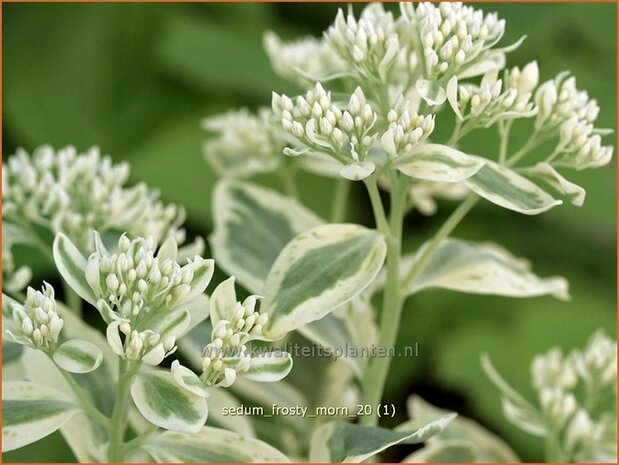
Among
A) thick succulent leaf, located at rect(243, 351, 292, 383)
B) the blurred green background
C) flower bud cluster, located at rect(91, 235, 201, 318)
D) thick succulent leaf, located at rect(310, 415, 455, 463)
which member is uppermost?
the blurred green background

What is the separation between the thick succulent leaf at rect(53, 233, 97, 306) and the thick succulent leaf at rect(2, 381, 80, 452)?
0.32ft

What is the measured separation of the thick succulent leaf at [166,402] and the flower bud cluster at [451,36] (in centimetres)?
27

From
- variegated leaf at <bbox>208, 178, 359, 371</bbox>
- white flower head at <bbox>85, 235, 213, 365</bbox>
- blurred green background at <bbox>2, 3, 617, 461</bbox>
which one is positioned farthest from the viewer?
blurred green background at <bbox>2, 3, 617, 461</bbox>

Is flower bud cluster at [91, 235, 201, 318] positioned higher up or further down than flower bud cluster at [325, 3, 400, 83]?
further down

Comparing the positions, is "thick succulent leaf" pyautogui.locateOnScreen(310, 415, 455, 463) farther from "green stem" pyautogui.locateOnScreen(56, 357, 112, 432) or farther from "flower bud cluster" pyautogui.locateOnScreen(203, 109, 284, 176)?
"flower bud cluster" pyautogui.locateOnScreen(203, 109, 284, 176)

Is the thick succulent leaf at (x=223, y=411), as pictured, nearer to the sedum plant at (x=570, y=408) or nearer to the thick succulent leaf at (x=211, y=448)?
the thick succulent leaf at (x=211, y=448)

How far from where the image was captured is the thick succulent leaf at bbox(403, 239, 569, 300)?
78 cm

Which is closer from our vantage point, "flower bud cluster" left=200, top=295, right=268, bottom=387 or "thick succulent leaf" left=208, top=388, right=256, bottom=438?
"flower bud cluster" left=200, top=295, right=268, bottom=387

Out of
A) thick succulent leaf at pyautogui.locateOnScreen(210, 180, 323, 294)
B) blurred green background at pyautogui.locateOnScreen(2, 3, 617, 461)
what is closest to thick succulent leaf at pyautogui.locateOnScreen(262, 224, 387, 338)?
thick succulent leaf at pyautogui.locateOnScreen(210, 180, 323, 294)

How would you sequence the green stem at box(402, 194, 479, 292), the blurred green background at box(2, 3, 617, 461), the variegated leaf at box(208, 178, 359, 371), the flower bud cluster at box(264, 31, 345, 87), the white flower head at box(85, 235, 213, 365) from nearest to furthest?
1. the white flower head at box(85, 235, 213, 365)
2. the green stem at box(402, 194, 479, 292)
3. the variegated leaf at box(208, 178, 359, 371)
4. the flower bud cluster at box(264, 31, 345, 87)
5. the blurred green background at box(2, 3, 617, 461)

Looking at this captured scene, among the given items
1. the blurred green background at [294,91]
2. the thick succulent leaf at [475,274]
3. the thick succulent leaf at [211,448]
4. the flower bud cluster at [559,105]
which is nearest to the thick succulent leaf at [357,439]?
the thick succulent leaf at [211,448]

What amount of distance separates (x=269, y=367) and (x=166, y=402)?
2.8 inches

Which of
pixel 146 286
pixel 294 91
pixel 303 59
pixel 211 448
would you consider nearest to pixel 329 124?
pixel 146 286

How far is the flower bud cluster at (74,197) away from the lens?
78cm
